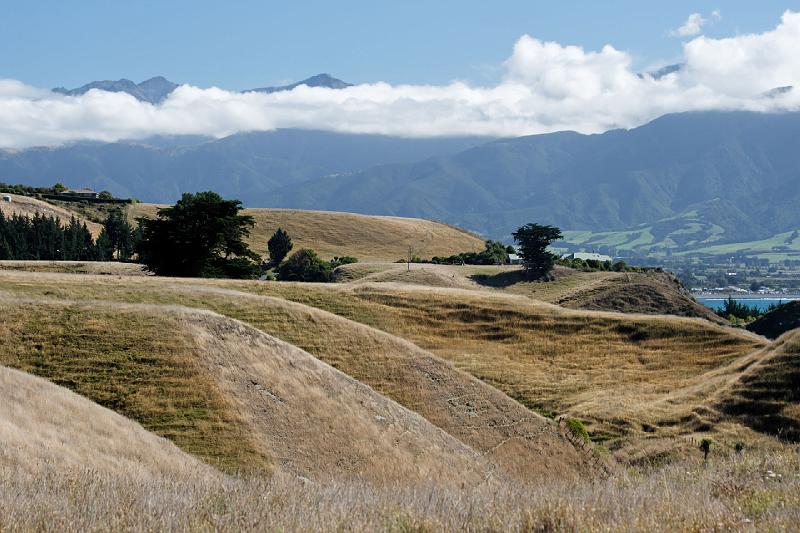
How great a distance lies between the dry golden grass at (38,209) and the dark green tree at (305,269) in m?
34.1

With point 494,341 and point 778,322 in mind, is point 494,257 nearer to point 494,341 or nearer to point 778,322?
point 778,322

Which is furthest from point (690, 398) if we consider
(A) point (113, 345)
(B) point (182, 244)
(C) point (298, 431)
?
(B) point (182, 244)

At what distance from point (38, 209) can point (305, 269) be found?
52984 millimetres

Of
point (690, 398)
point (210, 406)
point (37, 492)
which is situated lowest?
point (690, 398)

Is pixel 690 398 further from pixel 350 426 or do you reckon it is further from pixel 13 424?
pixel 13 424

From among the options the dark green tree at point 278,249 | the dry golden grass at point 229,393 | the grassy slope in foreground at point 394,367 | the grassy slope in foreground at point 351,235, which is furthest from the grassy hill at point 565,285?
the dry golden grass at point 229,393

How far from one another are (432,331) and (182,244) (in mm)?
32423

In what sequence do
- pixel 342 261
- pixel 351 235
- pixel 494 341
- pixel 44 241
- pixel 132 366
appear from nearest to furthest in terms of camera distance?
pixel 132 366 → pixel 494 341 → pixel 44 241 → pixel 342 261 → pixel 351 235

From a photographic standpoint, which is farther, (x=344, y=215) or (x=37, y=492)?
(x=344, y=215)

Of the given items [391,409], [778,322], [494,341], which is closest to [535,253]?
[778,322]

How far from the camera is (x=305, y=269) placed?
422 feet

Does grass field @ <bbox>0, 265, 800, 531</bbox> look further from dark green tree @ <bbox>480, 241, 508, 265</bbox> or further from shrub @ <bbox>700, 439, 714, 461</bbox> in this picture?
dark green tree @ <bbox>480, 241, 508, 265</bbox>

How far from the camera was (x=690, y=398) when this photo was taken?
1890 inches

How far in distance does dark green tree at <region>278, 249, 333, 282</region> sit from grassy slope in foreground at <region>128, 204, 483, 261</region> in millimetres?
21034
